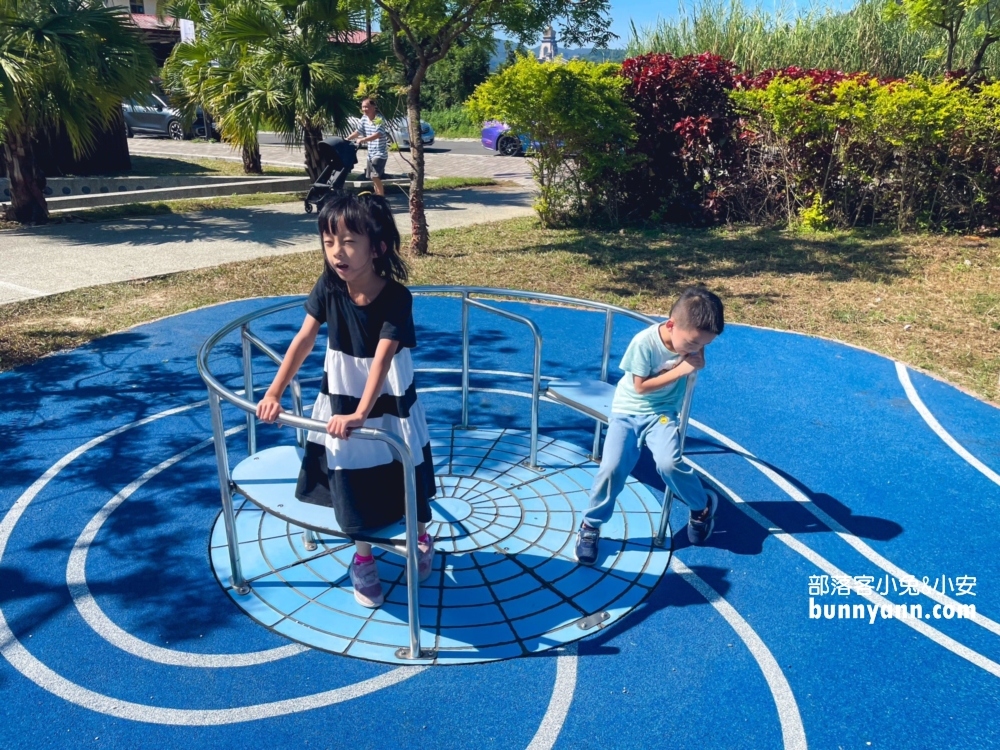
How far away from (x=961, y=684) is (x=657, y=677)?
4.40 ft

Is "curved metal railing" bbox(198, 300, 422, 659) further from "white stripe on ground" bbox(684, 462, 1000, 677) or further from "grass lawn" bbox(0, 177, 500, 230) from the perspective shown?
"grass lawn" bbox(0, 177, 500, 230)

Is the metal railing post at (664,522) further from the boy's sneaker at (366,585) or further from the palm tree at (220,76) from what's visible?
the palm tree at (220,76)

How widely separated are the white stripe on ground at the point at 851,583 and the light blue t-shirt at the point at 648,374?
3.40ft

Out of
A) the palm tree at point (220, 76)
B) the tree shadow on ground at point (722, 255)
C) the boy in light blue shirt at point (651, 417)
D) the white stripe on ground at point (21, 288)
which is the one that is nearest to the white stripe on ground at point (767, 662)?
the boy in light blue shirt at point (651, 417)

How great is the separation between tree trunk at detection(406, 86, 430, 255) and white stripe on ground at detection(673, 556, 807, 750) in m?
7.88

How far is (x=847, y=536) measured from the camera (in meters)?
4.73

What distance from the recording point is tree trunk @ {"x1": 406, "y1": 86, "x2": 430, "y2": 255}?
10.7 meters

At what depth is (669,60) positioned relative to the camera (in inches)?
528

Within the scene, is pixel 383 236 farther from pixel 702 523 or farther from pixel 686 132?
pixel 686 132

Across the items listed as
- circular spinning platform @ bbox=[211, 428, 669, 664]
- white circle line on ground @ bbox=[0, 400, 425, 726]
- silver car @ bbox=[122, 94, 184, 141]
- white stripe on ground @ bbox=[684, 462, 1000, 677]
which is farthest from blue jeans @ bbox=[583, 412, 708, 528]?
silver car @ bbox=[122, 94, 184, 141]

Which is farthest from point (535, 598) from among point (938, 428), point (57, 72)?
point (57, 72)

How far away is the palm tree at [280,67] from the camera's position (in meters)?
13.9

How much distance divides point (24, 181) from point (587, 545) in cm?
1248

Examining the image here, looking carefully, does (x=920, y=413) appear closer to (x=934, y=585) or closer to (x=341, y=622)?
(x=934, y=585)
